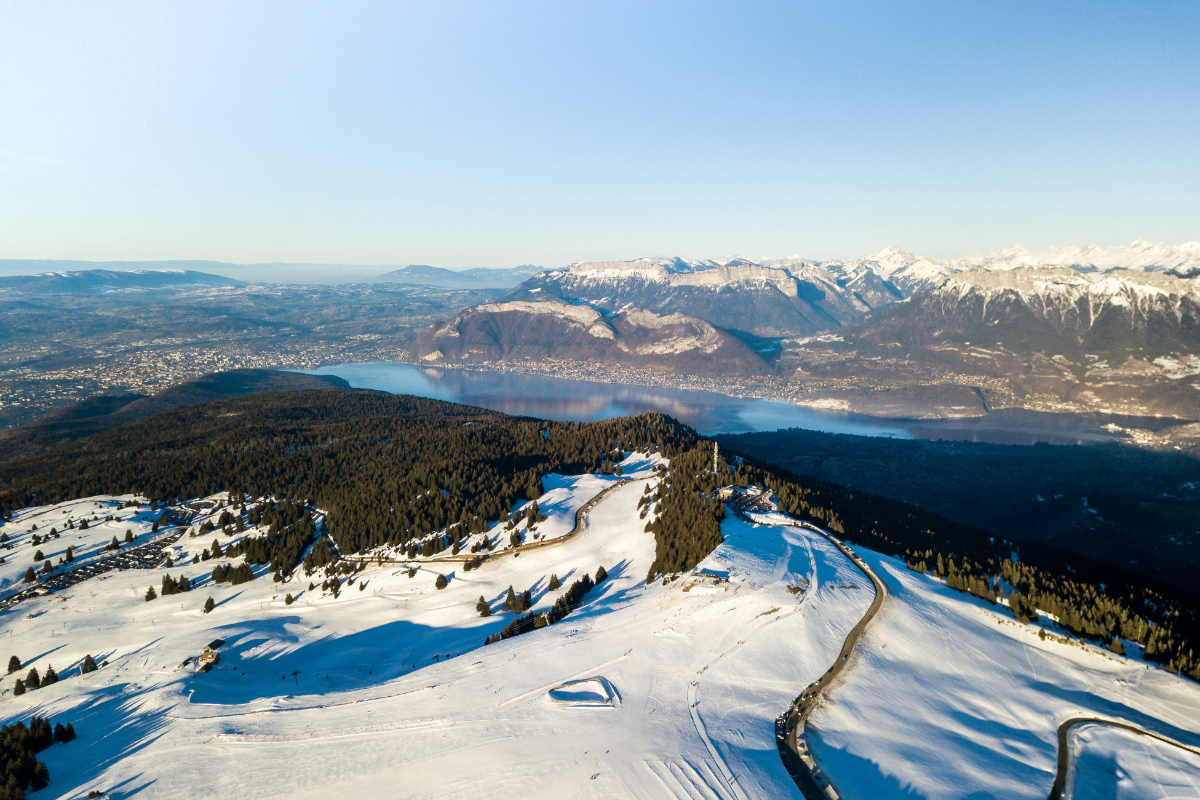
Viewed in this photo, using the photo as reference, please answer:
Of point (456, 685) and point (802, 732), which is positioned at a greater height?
point (802, 732)

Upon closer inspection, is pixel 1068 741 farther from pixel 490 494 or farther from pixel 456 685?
pixel 490 494

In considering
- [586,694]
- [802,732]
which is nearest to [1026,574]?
[802,732]

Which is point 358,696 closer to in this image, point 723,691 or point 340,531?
point 723,691

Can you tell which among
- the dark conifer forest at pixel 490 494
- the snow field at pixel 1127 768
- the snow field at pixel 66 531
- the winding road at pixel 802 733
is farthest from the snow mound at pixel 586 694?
the snow field at pixel 66 531

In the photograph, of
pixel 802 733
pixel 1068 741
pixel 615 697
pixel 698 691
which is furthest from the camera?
pixel 615 697

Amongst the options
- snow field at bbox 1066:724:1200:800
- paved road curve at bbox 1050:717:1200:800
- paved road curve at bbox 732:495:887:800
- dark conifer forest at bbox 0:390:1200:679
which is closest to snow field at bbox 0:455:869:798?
paved road curve at bbox 732:495:887:800

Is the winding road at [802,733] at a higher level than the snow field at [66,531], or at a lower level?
higher

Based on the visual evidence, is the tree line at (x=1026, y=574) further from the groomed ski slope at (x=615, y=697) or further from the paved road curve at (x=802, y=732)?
the paved road curve at (x=802, y=732)
